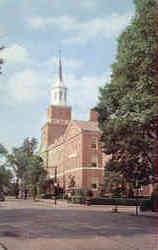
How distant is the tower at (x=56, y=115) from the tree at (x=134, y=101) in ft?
224

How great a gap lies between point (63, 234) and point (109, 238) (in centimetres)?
201

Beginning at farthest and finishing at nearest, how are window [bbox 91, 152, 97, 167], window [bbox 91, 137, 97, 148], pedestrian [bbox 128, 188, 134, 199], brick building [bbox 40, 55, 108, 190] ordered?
1. window [bbox 91, 137, 97, 148]
2. window [bbox 91, 152, 97, 167]
3. brick building [bbox 40, 55, 108, 190]
4. pedestrian [bbox 128, 188, 134, 199]

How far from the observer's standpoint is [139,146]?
2491 centimetres

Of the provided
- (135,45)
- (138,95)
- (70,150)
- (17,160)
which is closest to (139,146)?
(138,95)

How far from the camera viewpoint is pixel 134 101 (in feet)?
70.9

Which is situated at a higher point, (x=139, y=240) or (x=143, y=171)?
(x=143, y=171)

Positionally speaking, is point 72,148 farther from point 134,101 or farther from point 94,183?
point 134,101

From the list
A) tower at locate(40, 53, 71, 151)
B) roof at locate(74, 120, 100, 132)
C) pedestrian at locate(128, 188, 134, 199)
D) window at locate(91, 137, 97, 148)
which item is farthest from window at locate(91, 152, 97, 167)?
tower at locate(40, 53, 71, 151)

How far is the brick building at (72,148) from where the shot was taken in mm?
64062

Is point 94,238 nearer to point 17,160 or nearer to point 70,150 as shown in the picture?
point 70,150

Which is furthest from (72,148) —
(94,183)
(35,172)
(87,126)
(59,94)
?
(59,94)

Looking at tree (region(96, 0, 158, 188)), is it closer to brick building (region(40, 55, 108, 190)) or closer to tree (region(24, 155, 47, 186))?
brick building (region(40, 55, 108, 190))

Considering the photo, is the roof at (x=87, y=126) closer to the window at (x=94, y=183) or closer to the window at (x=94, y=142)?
the window at (x=94, y=142)

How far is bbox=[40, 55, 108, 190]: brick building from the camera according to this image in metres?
64.1
